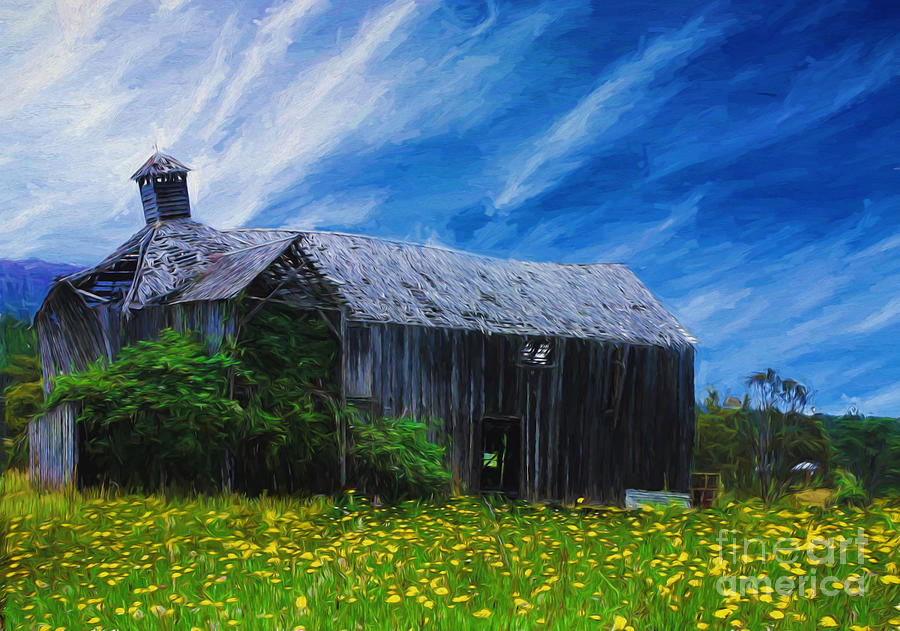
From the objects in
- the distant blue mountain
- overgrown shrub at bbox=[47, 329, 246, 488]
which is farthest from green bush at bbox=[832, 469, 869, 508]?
the distant blue mountain

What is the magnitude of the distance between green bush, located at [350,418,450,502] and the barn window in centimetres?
422

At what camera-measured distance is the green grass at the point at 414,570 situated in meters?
6.98

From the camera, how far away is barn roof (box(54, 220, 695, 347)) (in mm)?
18047

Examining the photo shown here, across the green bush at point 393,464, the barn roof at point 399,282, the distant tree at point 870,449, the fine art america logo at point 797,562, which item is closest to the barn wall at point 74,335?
the barn roof at point 399,282

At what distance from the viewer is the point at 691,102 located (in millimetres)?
26984

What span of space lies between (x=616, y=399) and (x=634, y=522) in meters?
9.55

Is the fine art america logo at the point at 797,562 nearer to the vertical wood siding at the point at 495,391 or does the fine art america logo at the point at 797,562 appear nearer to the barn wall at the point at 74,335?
the vertical wood siding at the point at 495,391

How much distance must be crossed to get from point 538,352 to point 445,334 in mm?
2670

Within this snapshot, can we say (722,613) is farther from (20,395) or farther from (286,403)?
(20,395)

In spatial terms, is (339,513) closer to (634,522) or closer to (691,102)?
(634,522)

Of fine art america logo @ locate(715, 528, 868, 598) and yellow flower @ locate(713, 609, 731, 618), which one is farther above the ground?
yellow flower @ locate(713, 609, 731, 618)

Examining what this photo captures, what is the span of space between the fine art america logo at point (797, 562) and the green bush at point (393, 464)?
700 centimetres

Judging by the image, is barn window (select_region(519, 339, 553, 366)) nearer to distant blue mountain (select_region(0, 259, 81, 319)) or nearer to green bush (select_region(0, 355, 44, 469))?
green bush (select_region(0, 355, 44, 469))

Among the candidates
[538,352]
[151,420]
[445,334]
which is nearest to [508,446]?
[538,352]
